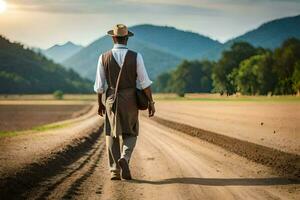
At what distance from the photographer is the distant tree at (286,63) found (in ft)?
373

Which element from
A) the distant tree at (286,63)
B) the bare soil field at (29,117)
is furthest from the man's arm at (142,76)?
the distant tree at (286,63)

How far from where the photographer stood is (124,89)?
413 inches

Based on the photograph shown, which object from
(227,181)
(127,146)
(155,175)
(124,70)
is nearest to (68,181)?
(127,146)

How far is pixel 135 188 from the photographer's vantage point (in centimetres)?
941

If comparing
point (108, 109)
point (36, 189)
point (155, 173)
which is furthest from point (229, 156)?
point (36, 189)

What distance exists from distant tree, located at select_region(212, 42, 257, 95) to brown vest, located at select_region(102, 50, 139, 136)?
127874 mm

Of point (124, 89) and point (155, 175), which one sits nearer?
point (124, 89)

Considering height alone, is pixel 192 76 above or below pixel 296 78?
above

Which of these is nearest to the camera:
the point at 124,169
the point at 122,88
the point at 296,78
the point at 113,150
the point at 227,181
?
the point at 227,181

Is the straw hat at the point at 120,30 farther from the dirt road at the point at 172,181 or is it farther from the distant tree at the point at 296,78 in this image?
the distant tree at the point at 296,78

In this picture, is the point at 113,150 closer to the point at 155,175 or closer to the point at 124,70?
the point at 155,175

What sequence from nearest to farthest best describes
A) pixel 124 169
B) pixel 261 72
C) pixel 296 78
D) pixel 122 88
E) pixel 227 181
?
1. pixel 227 181
2. pixel 124 169
3. pixel 122 88
4. pixel 296 78
5. pixel 261 72

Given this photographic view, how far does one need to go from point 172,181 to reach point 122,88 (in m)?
1.83

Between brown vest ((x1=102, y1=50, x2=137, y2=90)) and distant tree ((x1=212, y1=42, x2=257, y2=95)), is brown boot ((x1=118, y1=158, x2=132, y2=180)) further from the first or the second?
distant tree ((x1=212, y1=42, x2=257, y2=95))
